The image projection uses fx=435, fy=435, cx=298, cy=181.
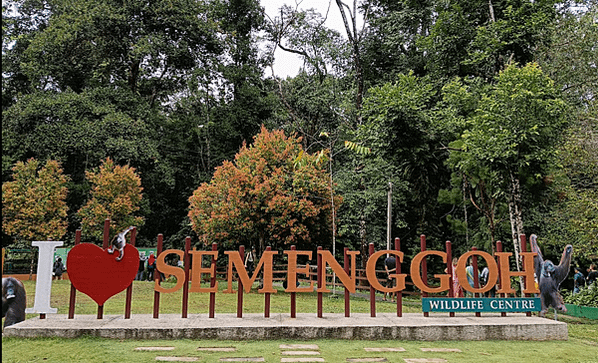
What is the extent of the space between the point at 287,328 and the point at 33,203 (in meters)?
15.5

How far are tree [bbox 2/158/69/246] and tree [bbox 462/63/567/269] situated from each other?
53.6ft

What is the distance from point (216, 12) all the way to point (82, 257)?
20.5m

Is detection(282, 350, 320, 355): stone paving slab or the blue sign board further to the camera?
the blue sign board

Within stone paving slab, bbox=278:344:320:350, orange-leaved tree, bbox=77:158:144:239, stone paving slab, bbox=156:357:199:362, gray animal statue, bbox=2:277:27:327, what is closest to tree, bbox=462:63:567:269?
stone paving slab, bbox=278:344:320:350

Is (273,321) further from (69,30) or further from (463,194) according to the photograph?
(69,30)

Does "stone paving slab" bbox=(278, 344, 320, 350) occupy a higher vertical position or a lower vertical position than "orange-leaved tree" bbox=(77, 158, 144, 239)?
lower

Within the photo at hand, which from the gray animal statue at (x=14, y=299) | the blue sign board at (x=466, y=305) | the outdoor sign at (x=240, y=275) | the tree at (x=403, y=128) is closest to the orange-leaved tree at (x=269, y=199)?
the tree at (x=403, y=128)

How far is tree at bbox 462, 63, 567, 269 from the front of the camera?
37.8 feet

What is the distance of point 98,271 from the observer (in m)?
7.16

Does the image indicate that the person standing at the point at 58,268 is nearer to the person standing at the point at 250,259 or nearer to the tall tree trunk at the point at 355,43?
the person standing at the point at 250,259

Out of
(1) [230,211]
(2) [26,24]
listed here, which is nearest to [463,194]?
(1) [230,211]

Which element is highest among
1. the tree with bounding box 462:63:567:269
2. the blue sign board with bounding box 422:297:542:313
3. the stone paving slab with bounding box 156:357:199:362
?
the tree with bounding box 462:63:567:269

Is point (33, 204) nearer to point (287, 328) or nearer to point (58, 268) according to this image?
point (58, 268)

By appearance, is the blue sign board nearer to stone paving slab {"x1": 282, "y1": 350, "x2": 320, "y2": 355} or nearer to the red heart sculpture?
stone paving slab {"x1": 282, "y1": 350, "x2": 320, "y2": 355}
